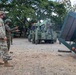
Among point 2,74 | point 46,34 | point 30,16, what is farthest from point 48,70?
point 30,16

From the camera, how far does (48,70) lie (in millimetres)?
7578

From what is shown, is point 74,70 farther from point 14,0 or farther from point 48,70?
point 14,0

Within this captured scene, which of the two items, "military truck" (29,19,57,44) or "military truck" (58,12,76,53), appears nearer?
"military truck" (58,12,76,53)

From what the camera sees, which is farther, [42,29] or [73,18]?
[42,29]

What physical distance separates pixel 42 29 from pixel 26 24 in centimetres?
1421

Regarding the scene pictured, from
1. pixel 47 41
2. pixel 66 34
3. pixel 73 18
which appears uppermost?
pixel 73 18

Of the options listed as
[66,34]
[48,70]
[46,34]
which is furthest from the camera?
[46,34]

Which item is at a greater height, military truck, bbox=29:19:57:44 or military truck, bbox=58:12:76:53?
military truck, bbox=58:12:76:53

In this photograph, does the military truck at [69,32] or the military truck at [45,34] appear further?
the military truck at [45,34]

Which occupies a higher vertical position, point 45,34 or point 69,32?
point 69,32

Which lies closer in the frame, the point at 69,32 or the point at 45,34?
the point at 69,32

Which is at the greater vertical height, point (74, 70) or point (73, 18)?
point (73, 18)

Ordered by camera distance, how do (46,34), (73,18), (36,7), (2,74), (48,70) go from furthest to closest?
(36,7) → (46,34) → (73,18) → (48,70) → (2,74)

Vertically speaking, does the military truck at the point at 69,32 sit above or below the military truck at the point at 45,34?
above
